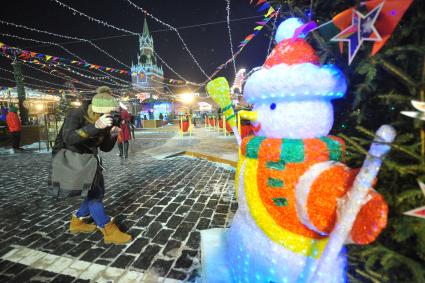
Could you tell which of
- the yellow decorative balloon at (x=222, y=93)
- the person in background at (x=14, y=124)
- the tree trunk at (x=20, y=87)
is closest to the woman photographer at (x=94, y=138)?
the yellow decorative balloon at (x=222, y=93)

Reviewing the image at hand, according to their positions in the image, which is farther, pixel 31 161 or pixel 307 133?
pixel 31 161

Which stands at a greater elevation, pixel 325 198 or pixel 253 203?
pixel 325 198

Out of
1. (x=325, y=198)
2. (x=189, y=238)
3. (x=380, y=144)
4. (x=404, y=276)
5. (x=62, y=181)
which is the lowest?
(x=189, y=238)

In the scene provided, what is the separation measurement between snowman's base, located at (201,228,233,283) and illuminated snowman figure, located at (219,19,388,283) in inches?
17.1

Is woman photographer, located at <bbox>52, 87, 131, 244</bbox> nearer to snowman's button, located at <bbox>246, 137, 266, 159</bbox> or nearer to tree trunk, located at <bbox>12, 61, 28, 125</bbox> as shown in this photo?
snowman's button, located at <bbox>246, 137, 266, 159</bbox>

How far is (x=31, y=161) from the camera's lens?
27.2 feet

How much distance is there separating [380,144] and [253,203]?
825 millimetres

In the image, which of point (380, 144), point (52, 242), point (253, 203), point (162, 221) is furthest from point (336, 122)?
point (52, 242)

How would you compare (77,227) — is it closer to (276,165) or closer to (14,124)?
(276,165)

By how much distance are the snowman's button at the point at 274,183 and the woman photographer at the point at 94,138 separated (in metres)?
1.83

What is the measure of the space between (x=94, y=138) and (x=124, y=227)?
134 centimetres

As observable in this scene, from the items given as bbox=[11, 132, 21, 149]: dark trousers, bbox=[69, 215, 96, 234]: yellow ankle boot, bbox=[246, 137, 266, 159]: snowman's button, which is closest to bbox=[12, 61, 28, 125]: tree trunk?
bbox=[11, 132, 21, 149]: dark trousers

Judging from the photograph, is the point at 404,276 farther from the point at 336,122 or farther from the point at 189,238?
the point at 189,238

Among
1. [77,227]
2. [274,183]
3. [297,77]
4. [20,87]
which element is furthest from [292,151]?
[20,87]
